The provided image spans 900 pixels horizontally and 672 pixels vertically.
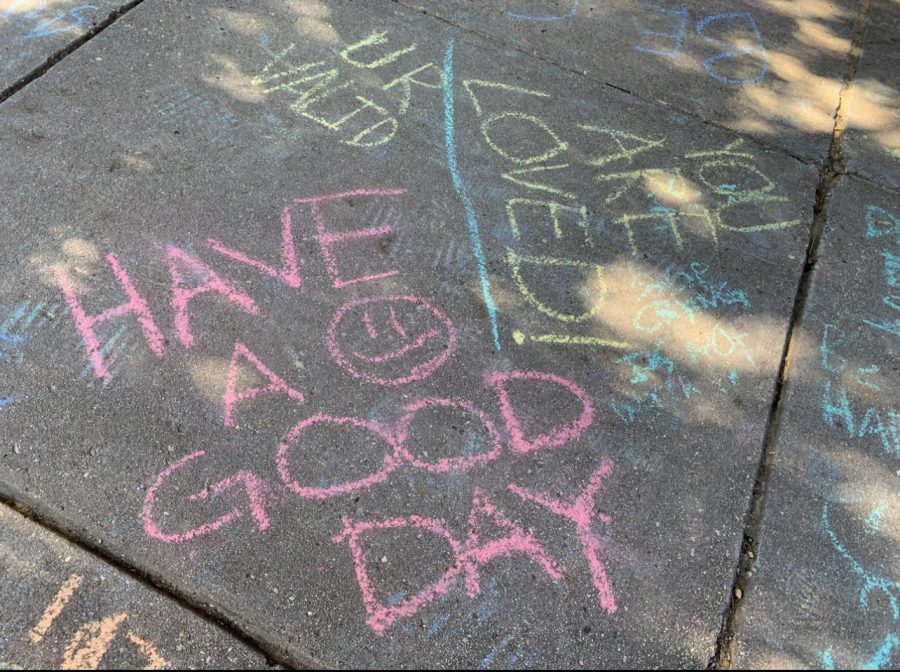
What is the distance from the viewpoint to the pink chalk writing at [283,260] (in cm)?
274

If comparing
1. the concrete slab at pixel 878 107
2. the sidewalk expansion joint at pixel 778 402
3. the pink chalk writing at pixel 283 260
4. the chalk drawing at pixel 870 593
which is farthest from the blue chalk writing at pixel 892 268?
the pink chalk writing at pixel 283 260

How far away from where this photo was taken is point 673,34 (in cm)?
406

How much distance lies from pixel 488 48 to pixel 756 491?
256 cm

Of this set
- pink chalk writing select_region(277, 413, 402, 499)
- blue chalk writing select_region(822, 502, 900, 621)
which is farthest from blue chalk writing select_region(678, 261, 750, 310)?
pink chalk writing select_region(277, 413, 402, 499)

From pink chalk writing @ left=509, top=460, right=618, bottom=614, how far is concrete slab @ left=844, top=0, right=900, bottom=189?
2.20m

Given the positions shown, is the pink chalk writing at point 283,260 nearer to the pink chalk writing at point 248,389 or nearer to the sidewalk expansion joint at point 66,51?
the pink chalk writing at point 248,389

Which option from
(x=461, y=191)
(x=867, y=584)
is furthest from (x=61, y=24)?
(x=867, y=584)

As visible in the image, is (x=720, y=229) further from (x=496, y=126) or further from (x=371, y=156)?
(x=371, y=156)

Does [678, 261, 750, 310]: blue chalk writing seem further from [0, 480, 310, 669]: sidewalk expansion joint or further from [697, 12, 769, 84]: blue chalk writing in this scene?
[0, 480, 310, 669]: sidewalk expansion joint

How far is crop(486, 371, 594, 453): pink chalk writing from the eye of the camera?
2406 millimetres

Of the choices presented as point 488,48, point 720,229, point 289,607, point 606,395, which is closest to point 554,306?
point 606,395

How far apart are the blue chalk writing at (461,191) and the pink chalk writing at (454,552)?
668 millimetres

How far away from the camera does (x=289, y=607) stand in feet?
6.73

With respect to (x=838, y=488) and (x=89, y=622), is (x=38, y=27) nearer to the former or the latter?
(x=89, y=622)
